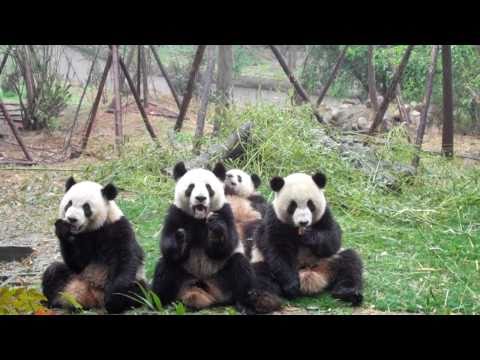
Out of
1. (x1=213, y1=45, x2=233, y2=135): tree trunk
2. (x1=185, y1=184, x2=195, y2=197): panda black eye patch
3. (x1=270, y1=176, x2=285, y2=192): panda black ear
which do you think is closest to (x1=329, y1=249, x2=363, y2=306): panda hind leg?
(x1=270, y1=176, x2=285, y2=192): panda black ear

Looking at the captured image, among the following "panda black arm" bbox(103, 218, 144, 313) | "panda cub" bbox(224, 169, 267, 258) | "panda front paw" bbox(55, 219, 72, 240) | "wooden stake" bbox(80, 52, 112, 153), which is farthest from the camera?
"wooden stake" bbox(80, 52, 112, 153)

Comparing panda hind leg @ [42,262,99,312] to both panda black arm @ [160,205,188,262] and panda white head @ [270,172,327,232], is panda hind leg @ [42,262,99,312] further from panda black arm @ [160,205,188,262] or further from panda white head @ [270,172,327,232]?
panda white head @ [270,172,327,232]

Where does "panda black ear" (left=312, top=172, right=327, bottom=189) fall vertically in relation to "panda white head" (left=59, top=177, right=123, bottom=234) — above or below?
above

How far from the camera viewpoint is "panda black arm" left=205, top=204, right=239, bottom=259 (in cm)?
381

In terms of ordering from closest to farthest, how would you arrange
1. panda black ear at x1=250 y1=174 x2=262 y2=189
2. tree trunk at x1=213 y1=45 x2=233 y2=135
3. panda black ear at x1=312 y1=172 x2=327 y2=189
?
panda black ear at x1=312 y1=172 x2=327 y2=189
panda black ear at x1=250 y1=174 x2=262 y2=189
tree trunk at x1=213 y1=45 x2=233 y2=135

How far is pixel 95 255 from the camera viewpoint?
13.2ft

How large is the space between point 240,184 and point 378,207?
54.6 inches

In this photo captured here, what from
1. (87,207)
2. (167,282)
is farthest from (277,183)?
(87,207)

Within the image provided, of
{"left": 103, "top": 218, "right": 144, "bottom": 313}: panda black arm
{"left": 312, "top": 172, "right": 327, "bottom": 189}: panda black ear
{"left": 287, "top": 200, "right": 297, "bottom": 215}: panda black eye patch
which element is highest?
{"left": 312, "top": 172, "right": 327, "bottom": 189}: panda black ear

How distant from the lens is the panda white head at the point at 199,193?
12.4ft

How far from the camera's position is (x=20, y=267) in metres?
5.11
